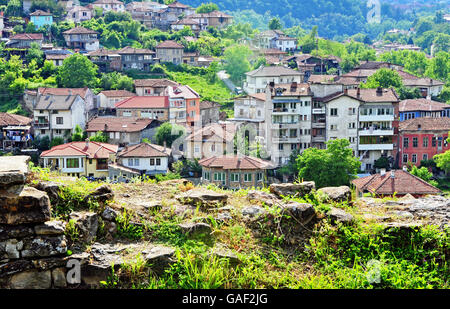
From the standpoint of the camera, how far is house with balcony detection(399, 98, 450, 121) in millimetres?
51031

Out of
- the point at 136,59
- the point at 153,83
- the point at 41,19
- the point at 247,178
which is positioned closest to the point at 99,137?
the point at 153,83

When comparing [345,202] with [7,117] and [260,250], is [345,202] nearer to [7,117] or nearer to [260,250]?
[260,250]

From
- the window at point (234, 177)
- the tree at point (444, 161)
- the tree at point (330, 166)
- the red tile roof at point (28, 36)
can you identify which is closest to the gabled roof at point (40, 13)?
the red tile roof at point (28, 36)

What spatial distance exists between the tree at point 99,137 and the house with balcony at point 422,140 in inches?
809

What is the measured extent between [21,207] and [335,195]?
3.85 m

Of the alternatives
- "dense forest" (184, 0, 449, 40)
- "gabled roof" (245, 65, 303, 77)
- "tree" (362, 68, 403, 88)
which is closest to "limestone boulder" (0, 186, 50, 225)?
"tree" (362, 68, 403, 88)

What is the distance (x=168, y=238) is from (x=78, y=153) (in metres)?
33.6

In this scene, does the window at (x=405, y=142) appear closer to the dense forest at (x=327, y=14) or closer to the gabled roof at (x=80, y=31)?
the gabled roof at (x=80, y=31)

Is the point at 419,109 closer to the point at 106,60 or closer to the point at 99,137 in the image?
the point at 99,137

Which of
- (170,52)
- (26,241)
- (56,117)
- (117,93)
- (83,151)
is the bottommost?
(83,151)

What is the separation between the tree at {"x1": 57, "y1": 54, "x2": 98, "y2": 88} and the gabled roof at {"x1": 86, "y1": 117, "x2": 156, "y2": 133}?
31.1ft

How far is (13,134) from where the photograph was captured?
4825cm

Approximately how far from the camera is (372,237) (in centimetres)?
776
